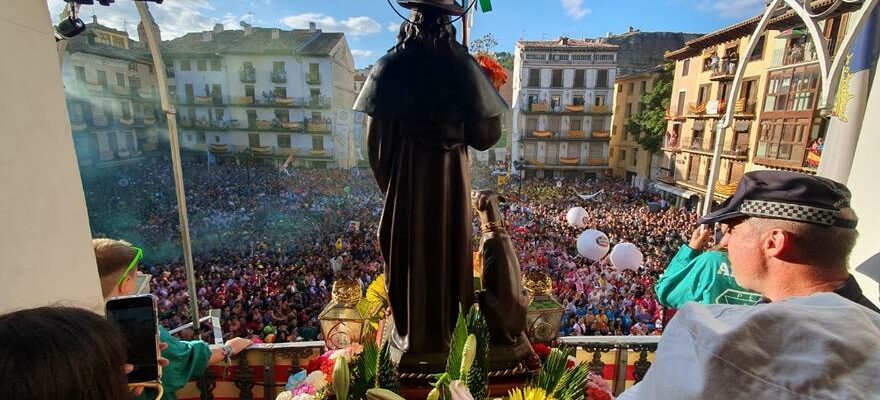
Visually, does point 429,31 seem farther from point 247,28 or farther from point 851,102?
point 247,28

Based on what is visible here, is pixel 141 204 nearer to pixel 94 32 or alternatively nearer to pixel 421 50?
pixel 94 32

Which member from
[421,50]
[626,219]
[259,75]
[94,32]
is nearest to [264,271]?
[421,50]

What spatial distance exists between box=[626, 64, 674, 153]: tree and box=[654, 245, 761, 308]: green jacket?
2952 cm

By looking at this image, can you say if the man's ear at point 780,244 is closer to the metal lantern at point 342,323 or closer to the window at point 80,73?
the metal lantern at point 342,323

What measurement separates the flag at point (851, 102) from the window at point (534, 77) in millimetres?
33078

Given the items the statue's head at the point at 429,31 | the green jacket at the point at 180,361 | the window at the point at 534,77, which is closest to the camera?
the statue's head at the point at 429,31

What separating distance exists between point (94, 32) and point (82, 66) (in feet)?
8.01

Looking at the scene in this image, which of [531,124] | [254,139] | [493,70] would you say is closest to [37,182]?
[493,70]

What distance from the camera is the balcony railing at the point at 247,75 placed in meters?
30.9

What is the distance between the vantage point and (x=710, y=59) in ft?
75.9

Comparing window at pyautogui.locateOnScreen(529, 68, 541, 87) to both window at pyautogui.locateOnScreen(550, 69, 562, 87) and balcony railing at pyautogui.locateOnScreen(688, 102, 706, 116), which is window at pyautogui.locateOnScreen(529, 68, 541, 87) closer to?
window at pyautogui.locateOnScreen(550, 69, 562, 87)

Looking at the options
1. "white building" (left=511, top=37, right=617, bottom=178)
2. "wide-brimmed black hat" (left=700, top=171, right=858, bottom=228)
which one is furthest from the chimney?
"wide-brimmed black hat" (left=700, top=171, right=858, bottom=228)

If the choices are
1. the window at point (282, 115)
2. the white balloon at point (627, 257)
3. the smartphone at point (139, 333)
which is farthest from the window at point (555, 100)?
the smartphone at point (139, 333)

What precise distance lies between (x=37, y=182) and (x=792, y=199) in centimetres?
330
